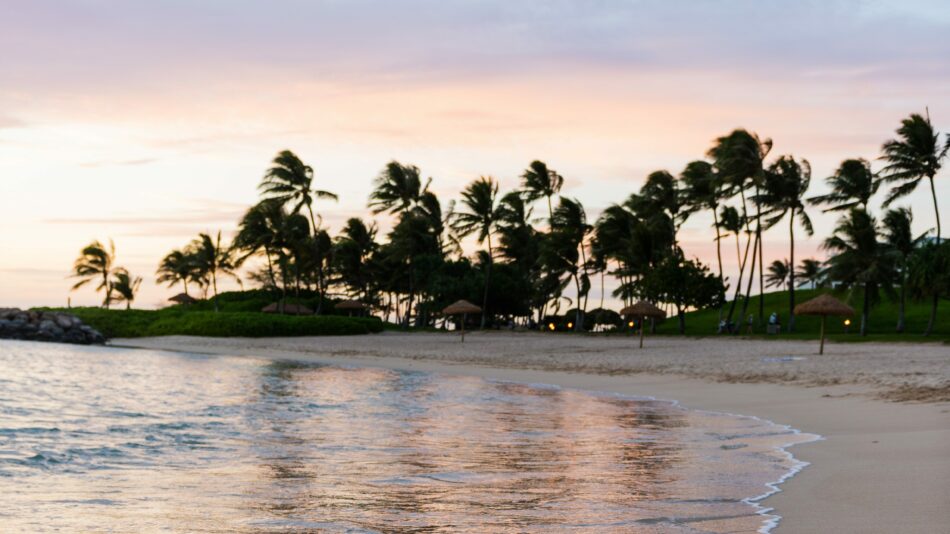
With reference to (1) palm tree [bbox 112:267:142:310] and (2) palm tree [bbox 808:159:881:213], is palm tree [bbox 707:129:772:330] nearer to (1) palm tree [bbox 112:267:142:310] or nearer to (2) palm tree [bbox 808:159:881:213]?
(2) palm tree [bbox 808:159:881:213]

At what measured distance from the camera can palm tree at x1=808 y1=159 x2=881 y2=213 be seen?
160ft

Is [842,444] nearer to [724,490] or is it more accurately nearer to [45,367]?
[724,490]

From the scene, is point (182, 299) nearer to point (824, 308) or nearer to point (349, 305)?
point (349, 305)

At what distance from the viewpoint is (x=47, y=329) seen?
51219 millimetres

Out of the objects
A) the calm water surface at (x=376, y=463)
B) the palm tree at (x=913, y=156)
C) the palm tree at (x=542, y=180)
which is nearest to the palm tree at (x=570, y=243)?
the palm tree at (x=542, y=180)

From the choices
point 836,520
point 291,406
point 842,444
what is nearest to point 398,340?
point 291,406

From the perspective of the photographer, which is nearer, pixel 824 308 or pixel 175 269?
pixel 824 308

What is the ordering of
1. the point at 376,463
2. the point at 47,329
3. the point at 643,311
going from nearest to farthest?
1. the point at 376,463
2. the point at 643,311
3. the point at 47,329

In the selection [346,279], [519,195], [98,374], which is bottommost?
[98,374]

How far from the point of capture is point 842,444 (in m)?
10.0

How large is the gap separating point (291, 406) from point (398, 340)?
3263 cm

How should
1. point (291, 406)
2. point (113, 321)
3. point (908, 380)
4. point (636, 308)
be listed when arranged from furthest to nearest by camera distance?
point (113, 321) < point (636, 308) < point (908, 380) < point (291, 406)

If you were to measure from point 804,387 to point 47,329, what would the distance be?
143ft

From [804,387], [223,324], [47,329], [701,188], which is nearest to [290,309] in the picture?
[223,324]
